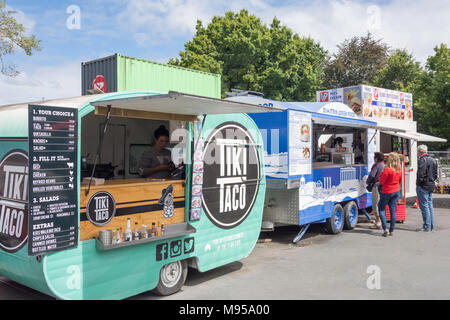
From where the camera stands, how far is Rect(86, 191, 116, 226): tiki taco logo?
13.2 feet

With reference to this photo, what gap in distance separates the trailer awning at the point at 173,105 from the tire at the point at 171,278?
6.15 feet

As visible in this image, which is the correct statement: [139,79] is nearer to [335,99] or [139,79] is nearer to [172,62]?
[335,99]

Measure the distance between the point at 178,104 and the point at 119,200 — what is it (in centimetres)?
122

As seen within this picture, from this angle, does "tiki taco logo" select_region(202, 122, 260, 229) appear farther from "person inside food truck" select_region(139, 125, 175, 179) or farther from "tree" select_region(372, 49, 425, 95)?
"tree" select_region(372, 49, 425, 95)

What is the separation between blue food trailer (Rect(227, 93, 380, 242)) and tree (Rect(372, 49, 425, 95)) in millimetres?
23960

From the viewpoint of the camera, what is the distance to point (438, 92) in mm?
17781

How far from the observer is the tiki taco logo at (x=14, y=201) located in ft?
12.6

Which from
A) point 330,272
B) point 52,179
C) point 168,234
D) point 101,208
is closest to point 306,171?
point 330,272

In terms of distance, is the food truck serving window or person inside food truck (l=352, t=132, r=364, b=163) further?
person inside food truck (l=352, t=132, r=364, b=163)

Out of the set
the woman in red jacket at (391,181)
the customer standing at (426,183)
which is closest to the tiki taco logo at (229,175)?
the woman in red jacket at (391,181)

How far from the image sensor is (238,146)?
231 inches

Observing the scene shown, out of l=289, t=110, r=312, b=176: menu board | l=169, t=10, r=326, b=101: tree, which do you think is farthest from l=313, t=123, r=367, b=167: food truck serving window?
l=169, t=10, r=326, b=101: tree

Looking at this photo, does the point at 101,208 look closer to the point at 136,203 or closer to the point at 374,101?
the point at 136,203
